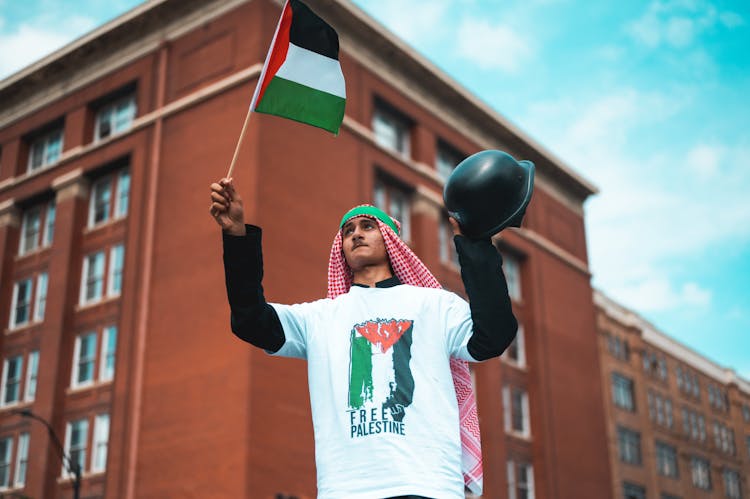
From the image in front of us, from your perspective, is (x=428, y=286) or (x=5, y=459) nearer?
(x=428, y=286)

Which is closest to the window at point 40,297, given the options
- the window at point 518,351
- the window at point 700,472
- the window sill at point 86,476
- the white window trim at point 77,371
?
the white window trim at point 77,371

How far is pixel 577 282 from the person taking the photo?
42.1 m

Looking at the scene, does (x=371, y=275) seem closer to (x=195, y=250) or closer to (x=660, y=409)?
(x=195, y=250)

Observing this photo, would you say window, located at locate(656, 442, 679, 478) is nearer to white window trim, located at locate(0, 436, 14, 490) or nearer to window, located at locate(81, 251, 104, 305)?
window, located at locate(81, 251, 104, 305)

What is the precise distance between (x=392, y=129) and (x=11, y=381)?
15287 millimetres

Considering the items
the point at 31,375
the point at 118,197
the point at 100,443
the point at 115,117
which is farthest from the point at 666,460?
the point at 31,375

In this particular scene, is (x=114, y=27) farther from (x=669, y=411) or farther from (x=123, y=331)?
(x=669, y=411)

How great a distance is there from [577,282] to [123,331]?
21.5 metres

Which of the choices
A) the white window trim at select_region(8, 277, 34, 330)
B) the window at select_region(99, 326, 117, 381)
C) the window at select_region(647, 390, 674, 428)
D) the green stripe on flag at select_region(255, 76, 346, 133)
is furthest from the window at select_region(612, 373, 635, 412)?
the green stripe on flag at select_region(255, 76, 346, 133)

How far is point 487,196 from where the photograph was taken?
405 cm

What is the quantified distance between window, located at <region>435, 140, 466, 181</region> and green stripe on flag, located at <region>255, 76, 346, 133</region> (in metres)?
30.5

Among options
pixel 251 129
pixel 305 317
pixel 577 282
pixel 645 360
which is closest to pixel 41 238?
pixel 251 129

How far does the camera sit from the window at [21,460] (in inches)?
1125

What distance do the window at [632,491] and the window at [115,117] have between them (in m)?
31.6
